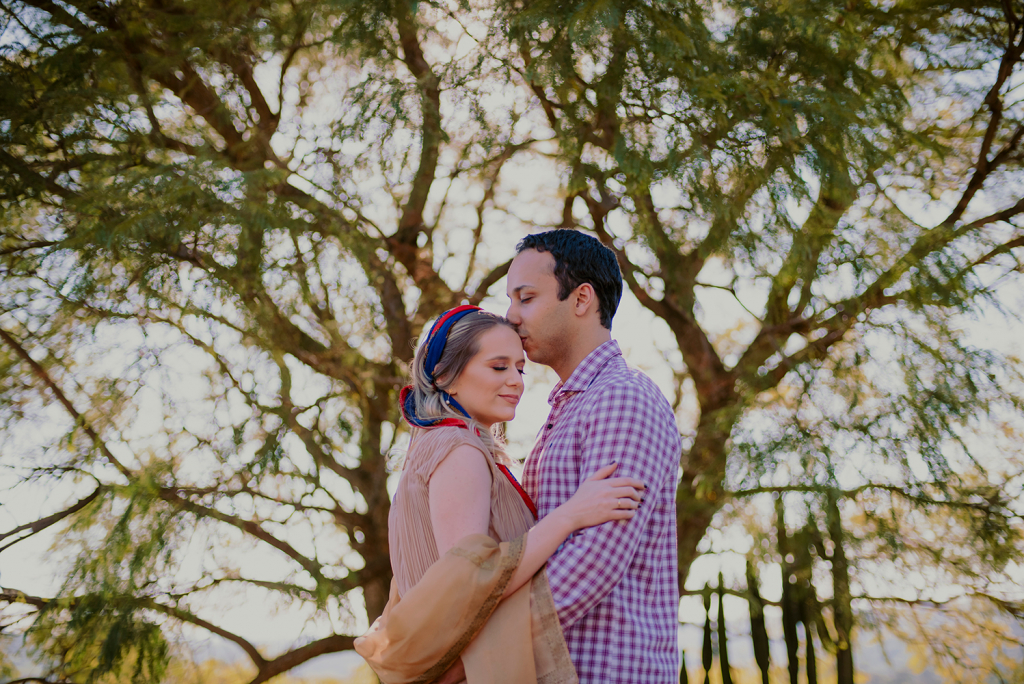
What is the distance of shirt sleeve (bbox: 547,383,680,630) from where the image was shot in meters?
1.34

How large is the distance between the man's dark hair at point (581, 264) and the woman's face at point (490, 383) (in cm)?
22

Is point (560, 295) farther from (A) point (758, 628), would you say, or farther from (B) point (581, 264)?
(A) point (758, 628)

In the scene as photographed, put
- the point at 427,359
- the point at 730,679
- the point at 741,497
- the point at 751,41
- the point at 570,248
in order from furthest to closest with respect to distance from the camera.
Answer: the point at 730,679 < the point at 741,497 < the point at 751,41 < the point at 570,248 < the point at 427,359

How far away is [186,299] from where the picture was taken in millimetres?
4172

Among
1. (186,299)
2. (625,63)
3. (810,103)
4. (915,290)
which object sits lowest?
(915,290)

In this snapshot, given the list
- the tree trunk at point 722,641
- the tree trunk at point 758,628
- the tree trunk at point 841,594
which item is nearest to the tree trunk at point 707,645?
the tree trunk at point 722,641

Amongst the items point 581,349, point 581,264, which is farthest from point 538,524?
point 581,264

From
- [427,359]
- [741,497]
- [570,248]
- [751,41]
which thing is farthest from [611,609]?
[751,41]

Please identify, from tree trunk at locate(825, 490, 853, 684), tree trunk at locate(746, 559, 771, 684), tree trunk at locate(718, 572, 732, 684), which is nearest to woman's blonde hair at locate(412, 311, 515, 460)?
tree trunk at locate(825, 490, 853, 684)

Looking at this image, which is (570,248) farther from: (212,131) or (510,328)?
(212,131)

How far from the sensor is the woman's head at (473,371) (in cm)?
170

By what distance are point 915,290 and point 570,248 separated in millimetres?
3001

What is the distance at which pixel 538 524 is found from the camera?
1.39 metres

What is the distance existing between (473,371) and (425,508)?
339 mm
